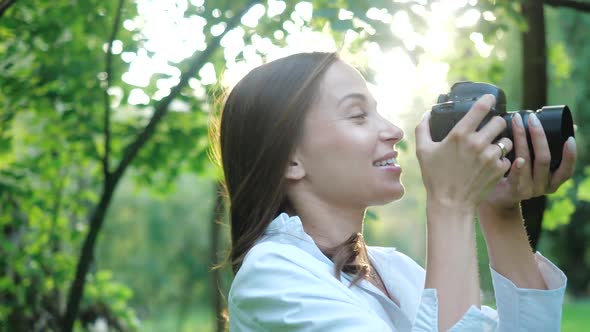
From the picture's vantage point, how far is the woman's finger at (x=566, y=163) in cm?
188

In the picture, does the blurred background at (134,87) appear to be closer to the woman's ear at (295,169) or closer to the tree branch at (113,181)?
the tree branch at (113,181)

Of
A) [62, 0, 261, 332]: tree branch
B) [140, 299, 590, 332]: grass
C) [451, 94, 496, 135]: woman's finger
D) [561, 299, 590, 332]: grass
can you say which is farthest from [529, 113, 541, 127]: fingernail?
[561, 299, 590, 332]: grass

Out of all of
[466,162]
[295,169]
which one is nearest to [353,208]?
[295,169]

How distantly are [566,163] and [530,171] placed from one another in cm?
8

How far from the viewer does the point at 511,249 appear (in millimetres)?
2070

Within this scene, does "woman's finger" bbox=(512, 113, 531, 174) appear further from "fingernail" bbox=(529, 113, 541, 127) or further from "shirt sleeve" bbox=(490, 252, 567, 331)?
"shirt sleeve" bbox=(490, 252, 567, 331)

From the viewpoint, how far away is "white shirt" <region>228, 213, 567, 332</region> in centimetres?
162

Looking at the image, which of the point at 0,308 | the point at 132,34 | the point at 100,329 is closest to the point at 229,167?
the point at 132,34

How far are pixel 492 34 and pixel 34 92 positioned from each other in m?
2.53

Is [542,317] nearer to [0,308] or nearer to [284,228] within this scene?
[284,228]

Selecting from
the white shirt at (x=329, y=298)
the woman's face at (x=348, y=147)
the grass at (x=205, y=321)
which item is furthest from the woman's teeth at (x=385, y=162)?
the grass at (x=205, y=321)

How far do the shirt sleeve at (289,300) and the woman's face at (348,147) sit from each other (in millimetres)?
228

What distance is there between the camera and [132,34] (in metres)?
4.16

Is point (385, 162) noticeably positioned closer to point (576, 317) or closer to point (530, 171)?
point (530, 171)
